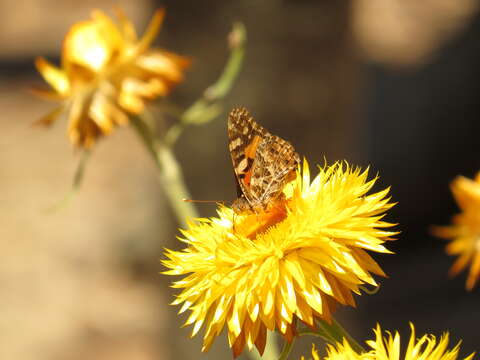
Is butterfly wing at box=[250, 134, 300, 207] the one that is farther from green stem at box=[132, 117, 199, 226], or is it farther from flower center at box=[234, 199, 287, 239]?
green stem at box=[132, 117, 199, 226]

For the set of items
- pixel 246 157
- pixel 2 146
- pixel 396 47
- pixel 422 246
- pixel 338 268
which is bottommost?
pixel 338 268

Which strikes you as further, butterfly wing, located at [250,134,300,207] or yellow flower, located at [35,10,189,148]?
yellow flower, located at [35,10,189,148]

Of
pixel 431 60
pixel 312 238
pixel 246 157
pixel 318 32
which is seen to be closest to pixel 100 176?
pixel 318 32

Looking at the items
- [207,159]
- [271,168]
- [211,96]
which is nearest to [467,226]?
[271,168]

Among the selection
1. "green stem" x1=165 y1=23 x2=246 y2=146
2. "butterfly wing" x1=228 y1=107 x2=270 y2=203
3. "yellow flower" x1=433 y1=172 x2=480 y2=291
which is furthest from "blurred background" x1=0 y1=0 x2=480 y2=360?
"butterfly wing" x1=228 y1=107 x2=270 y2=203

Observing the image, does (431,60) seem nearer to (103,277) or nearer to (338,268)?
(103,277)

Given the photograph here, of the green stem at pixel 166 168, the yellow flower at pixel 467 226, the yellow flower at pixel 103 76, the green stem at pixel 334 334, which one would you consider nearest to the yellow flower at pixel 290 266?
the green stem at pixel 334 334

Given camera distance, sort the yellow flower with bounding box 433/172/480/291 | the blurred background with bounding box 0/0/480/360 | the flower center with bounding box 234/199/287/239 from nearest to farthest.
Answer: the flower center with bounding box 234/199/287/239, the yellow flower with bounding box 433/172/480/291, the blurred background with bounding box 0/0/480/360
